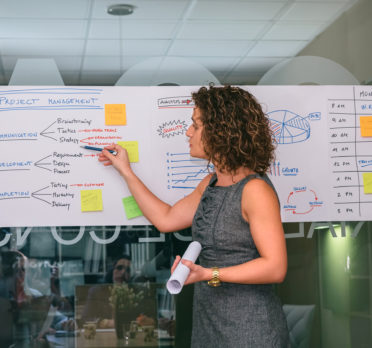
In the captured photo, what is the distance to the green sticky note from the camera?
2.40 metres

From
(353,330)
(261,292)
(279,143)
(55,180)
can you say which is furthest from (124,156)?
(353,330)

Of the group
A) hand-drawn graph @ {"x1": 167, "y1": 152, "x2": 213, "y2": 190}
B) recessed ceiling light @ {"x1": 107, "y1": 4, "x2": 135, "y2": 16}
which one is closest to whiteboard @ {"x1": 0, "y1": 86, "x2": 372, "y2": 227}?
hand-drawn graph @ {"x1": 167, "y1": 152, "x2": 213, "y2": 190}

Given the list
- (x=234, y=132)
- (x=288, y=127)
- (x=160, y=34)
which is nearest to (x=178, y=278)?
(x=234, y=132)

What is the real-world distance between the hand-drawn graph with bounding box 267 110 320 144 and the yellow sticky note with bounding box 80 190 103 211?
0.76 metres

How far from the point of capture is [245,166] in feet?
6.14

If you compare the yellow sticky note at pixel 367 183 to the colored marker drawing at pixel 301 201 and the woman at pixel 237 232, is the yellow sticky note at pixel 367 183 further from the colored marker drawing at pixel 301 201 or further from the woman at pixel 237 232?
the woman at pixel 237 232

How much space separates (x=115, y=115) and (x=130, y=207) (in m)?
0.37

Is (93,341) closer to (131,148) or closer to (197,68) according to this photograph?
(131,148)

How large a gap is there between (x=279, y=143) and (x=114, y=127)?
0.68 meters

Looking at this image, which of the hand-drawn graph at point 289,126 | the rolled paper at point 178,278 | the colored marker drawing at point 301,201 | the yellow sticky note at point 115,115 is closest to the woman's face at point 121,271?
the yellow sticky note at point 115,115

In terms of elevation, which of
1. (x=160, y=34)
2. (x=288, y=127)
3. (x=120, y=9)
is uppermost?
(x=120, y=9)

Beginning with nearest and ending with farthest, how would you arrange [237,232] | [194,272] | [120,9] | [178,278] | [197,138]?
[178,278] → [194,272] → [237,232] → [197,138] → [120,9]

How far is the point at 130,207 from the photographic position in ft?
7.90

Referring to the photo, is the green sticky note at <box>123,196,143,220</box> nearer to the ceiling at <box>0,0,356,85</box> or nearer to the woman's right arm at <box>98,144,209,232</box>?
the woman's right arm at <box>98,144,209,232</box>
